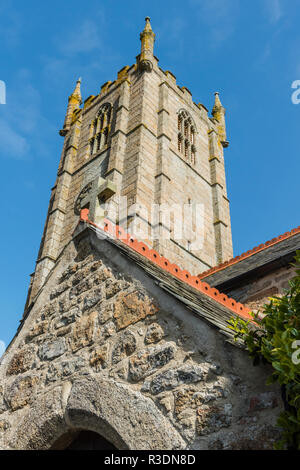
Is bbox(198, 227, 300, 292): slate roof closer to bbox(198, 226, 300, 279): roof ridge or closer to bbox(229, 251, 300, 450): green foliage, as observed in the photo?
bbox(198, 226, 300, 279): roof ridge

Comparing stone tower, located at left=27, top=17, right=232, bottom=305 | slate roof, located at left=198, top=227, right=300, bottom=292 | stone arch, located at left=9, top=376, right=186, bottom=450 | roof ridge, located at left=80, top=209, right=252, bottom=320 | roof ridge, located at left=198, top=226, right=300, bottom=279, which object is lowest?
stone arch, located at left=9, top=376, right=186, bottom=450

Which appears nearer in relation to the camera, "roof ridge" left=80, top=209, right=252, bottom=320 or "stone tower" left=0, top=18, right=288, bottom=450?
"stone tower" left=0, top=18, right=288, bottom=450

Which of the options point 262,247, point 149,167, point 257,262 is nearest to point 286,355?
point 257,262

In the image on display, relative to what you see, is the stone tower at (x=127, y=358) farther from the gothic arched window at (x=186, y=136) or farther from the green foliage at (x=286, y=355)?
the gothic arched window at (x=186, y=136)

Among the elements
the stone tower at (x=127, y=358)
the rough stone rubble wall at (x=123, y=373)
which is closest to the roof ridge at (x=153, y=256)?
the stone tower at (x=127, y=358)

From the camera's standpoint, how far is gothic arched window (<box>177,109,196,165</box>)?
25900mm

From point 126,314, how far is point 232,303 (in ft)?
7.09

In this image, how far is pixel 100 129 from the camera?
2689 cm

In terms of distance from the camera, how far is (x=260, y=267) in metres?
8.74

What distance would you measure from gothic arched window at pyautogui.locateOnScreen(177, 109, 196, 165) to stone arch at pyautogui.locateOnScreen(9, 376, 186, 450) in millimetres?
22458

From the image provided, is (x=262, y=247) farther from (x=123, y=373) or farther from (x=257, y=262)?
(x=123, y=373)

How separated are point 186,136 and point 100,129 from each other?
17.8ft

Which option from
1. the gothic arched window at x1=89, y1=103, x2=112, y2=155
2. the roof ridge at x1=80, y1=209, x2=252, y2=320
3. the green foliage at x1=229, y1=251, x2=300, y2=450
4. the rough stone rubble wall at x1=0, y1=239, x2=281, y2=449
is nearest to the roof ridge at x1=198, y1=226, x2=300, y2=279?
the roof ridge at x1=80, y1=209, x2=252, y2=320
